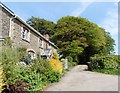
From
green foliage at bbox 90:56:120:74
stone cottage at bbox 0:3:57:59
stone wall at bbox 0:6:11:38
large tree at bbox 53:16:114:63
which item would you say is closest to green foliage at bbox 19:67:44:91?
stone cottage at bbox 0:3:57:59

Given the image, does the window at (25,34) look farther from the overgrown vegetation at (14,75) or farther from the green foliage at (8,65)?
the green foliage at (8,65)

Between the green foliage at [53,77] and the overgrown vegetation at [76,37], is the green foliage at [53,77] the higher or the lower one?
the lower one

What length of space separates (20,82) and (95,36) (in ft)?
124

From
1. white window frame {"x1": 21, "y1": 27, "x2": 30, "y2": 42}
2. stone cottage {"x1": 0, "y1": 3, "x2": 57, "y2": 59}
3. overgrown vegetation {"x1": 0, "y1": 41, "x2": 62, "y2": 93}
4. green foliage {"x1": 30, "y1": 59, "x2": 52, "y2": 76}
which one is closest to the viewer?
overgrown vegetation {"x1": 0, "y1": 41, "x2": 62, "y2": 93}

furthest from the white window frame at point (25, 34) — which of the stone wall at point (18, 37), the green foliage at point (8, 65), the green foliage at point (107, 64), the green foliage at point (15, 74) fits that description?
the green foliage at point (8, 65)

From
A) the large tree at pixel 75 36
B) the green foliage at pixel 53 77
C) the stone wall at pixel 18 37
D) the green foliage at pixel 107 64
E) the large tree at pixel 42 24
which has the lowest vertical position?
the green foliage at pixel 53 77

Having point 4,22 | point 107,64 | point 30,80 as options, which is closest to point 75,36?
point 107,64

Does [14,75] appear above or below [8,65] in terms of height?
below

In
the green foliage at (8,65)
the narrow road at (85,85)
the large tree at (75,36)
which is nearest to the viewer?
the green foliage at (8,65)

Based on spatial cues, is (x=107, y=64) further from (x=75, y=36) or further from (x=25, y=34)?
(x=75, y=36)

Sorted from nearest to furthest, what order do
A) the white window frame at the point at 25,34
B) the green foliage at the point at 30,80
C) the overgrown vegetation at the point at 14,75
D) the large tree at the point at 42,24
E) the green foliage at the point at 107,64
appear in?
the overgrown vegetation at the point at 14,75, the green foliage at the point at 30,80, the white window frame at the point at 25,34, the green foliage at the point at 107,64, the large tree at the point at 42,24

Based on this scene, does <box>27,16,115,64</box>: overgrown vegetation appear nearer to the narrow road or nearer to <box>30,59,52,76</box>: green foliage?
the narrow road

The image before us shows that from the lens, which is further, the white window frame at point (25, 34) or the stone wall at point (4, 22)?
the white window frame at point (25, 34)

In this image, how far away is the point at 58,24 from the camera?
49750mm
